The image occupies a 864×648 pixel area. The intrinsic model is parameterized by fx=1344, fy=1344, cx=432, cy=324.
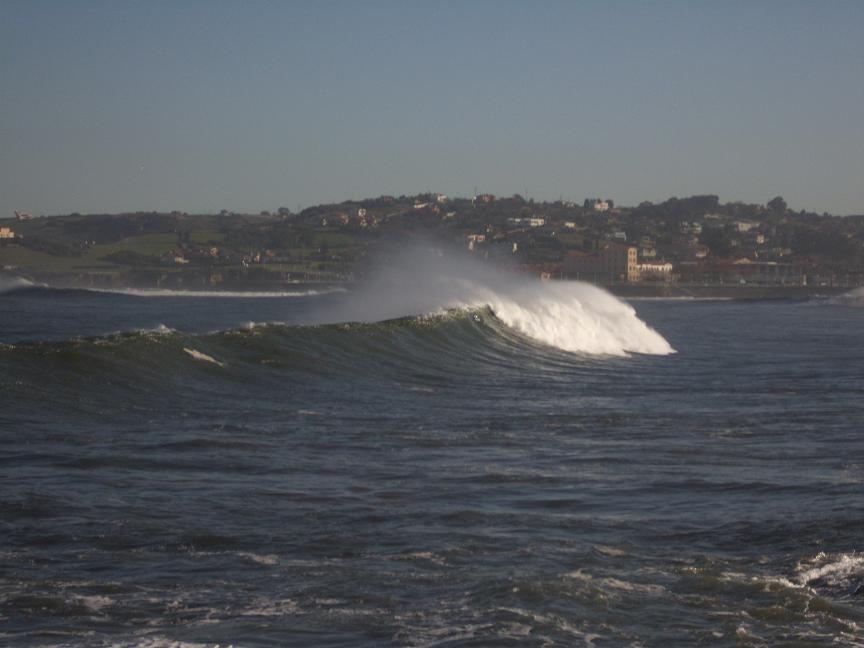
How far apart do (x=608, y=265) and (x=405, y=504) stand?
436 feet

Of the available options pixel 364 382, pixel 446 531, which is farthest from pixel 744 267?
pixel 446 531

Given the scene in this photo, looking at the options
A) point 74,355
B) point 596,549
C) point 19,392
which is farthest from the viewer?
point 74,355

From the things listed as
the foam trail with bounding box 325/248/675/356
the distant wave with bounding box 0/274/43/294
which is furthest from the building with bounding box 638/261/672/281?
the foam trail with bounding box 325/248/675/356

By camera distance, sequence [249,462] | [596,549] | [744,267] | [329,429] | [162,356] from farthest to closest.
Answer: [744,267] < [162,356] < [329,429] < [249,462] < [596,549]

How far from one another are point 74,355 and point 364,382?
4886mm

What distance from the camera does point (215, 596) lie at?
8133 millimetres

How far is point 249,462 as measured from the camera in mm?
12812

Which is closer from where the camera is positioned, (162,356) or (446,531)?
(446,531)

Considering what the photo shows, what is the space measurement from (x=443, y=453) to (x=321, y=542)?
435 centimetres

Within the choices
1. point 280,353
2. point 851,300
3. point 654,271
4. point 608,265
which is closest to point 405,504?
point 280,353

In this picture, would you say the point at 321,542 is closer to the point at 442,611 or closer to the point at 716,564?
the point at 442,611

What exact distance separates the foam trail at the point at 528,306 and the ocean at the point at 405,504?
39.4 feet

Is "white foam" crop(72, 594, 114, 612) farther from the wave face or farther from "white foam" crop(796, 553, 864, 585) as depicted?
the wave face

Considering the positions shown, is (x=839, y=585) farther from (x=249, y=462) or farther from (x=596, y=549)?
(x=249, y=462)
